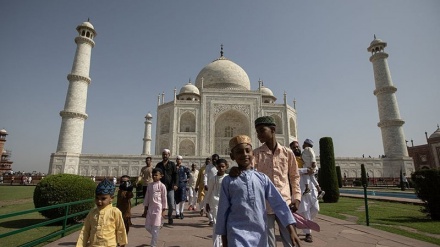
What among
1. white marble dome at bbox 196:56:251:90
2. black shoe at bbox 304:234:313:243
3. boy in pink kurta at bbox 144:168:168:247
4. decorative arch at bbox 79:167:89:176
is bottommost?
black shoe at bbox 304:234:313:243

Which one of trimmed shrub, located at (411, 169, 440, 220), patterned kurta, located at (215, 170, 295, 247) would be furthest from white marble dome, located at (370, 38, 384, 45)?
patterned kurta, located at (215, 170, 295, 247)

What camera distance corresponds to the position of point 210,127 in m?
25.6

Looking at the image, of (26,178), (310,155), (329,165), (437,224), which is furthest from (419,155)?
(26,178)

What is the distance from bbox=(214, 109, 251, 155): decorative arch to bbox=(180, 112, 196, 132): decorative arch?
2511 mm

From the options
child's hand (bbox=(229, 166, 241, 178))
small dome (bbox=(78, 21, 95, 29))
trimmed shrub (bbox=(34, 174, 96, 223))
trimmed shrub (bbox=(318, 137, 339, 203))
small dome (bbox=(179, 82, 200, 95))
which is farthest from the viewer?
small dome (bbox=(179, 82, 200, 95))

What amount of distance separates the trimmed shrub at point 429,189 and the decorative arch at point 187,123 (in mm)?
22750

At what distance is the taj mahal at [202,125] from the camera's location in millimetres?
21219

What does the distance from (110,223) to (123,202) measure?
4.77 ft

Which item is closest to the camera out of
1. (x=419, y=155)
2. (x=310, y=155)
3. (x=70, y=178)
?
(x=310, y=155)

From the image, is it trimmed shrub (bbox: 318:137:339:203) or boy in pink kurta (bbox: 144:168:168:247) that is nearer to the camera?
boy in pink kurta (bbox: 144:168:168:247)

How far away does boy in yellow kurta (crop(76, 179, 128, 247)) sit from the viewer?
2.13m

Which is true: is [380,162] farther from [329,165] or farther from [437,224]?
[437,224]

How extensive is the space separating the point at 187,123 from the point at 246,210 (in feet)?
87.1

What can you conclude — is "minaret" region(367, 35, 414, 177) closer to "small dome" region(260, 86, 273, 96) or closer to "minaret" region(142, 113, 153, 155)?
"small dome" region(260, 86, 273, 96)
